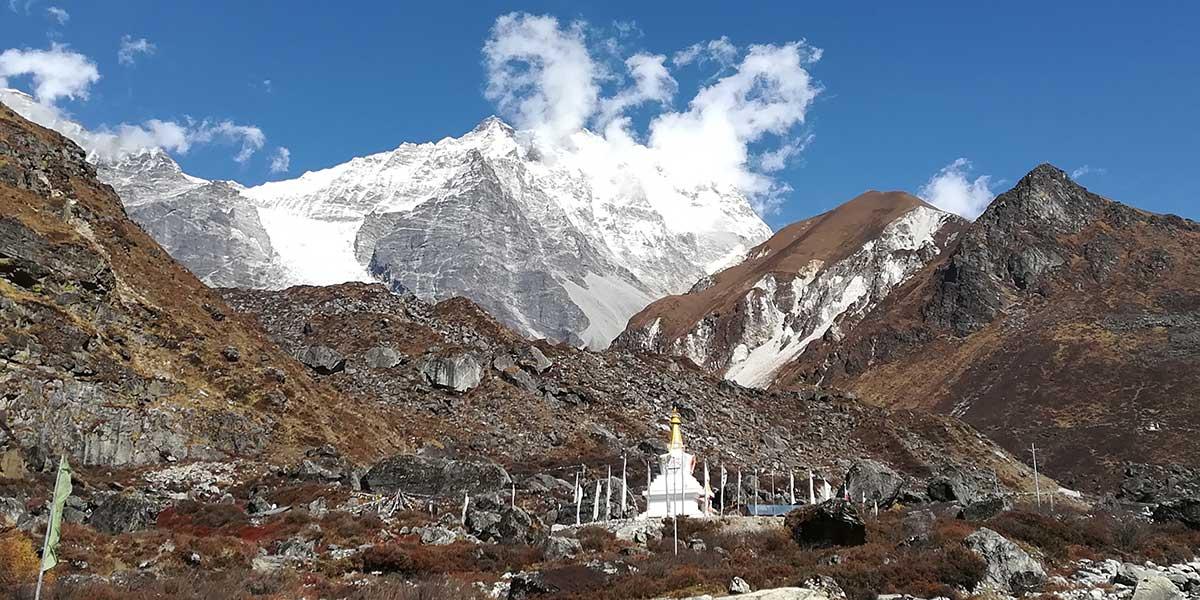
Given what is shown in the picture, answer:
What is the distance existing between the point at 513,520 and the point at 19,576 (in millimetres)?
16024

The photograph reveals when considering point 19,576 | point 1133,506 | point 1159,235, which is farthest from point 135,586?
point 1159,235

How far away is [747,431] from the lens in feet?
288

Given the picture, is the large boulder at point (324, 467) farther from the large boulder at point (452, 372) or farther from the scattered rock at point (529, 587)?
the scattered rock at point (529, 587)

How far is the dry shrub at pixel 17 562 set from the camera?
18.7 m

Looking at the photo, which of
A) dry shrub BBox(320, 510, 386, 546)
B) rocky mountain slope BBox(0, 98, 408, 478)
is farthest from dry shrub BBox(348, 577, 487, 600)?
rocky mountain slope BBox(0, 98, 408, 478)

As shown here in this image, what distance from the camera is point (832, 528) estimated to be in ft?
98.0

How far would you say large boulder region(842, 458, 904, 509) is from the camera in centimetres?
5269

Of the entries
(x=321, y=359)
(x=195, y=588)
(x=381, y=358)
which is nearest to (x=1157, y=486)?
(x=381, y=358)

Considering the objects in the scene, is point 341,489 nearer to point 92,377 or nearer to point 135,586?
point 92,377

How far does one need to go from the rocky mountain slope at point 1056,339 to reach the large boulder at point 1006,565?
78.3 metres

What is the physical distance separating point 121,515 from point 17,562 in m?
13.9

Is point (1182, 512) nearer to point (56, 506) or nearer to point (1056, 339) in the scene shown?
point (56, 506)

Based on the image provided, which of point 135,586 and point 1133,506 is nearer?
point 135,586

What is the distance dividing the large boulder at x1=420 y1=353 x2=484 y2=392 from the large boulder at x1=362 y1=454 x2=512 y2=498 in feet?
92.0
